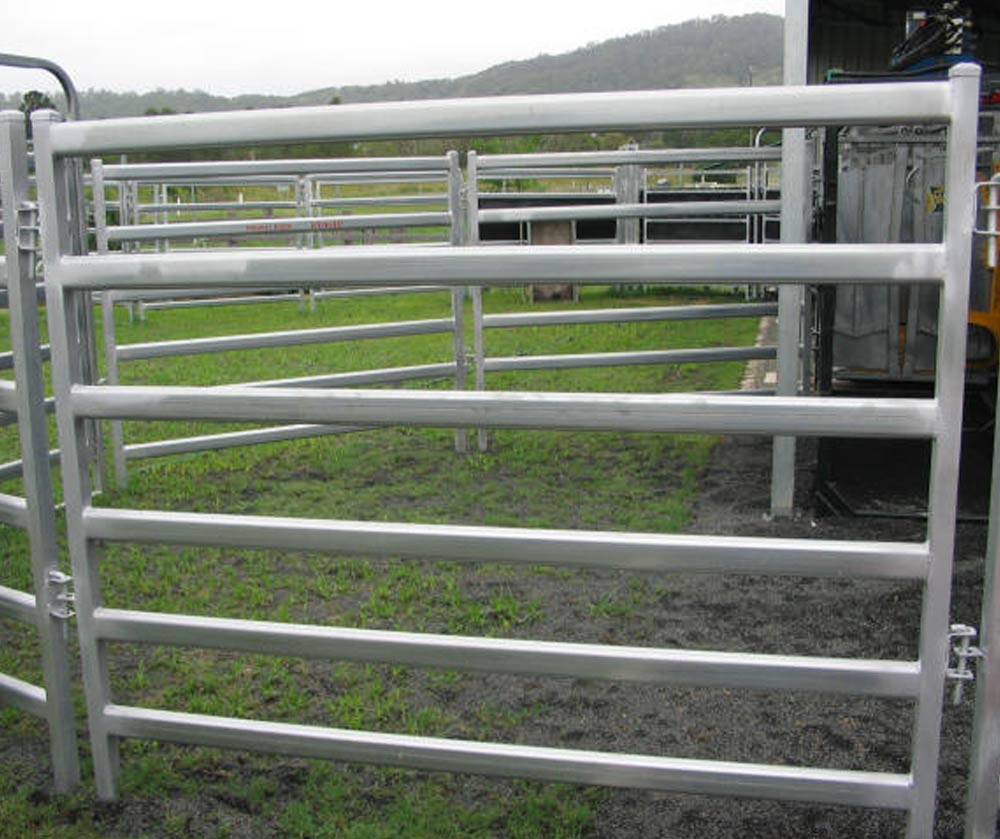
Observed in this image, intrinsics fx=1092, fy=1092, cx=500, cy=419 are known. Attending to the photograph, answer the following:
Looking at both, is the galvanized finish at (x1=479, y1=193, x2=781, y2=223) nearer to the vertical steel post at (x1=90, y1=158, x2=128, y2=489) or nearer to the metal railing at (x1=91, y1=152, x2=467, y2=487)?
the metal railing at (x1=91, y1=152, x2=467, y2=487)

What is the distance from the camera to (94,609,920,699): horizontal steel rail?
2002 millimetres

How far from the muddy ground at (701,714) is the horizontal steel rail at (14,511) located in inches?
24.4

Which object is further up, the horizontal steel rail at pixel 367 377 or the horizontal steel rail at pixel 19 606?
the horizontal steel rail at pixel 367 377

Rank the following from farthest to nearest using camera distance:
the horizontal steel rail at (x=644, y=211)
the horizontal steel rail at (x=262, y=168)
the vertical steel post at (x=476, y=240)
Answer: the vertical steel post at (x=476, y=240)
the horizontal steel rail at (x=644, y=211)
the horizontal steel rail at (x=262, y=168)

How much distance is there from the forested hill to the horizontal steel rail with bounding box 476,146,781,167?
9781 centimetres

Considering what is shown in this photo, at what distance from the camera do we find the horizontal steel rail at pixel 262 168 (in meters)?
5.01

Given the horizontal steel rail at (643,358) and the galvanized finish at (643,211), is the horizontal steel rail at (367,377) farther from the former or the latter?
the galvanized finish at (643,211)

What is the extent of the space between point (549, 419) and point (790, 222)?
2866mm

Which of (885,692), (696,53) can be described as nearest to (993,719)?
(885,692)

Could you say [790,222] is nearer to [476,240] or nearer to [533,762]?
[476,240]

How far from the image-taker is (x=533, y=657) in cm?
215

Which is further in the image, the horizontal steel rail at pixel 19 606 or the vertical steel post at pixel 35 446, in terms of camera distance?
the horizontal steel rail at pixel 19 606

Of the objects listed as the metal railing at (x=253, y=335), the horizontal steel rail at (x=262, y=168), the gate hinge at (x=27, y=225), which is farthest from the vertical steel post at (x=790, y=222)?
the gate hinge at (x=27, y=225)

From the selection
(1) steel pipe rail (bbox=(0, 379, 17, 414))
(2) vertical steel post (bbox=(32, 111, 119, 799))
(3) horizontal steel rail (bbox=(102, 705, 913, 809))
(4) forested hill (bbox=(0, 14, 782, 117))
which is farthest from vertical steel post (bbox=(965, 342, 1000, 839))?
(4) forested hill (bbox=(0, 14, 782, 117))
